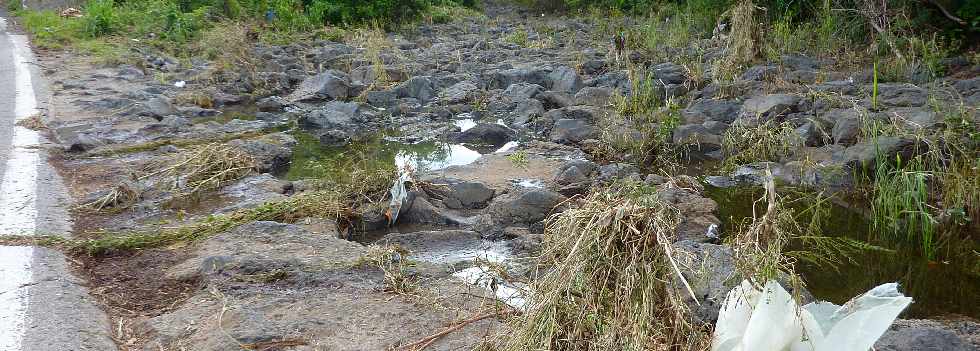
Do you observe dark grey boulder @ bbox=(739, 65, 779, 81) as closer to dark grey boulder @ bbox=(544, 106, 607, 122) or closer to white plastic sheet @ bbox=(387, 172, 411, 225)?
dark grey boulder @ bbox=(544, 106, 607, 122)

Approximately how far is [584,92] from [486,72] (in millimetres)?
2603

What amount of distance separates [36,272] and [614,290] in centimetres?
300

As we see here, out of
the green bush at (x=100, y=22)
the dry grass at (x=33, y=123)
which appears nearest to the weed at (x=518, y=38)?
the green bush at (x=100, y=22)

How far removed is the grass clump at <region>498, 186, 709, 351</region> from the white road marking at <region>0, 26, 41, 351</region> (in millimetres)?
2176

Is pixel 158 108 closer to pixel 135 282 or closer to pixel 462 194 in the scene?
pixel 462 194

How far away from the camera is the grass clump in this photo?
2.94 meters

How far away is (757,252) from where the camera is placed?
2.82 metres

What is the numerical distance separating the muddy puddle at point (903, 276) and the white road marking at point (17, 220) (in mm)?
3366

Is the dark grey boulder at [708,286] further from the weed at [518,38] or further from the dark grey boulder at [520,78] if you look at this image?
the weed at [518,38]

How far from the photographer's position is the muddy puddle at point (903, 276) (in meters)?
4.68

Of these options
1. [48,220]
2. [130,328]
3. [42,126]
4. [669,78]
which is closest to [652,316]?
[130,328]

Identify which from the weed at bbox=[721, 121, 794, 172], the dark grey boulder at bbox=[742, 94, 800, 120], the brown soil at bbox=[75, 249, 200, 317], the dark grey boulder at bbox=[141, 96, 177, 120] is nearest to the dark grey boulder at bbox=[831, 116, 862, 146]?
the weed at bbox=[721, 121, 794, 172]

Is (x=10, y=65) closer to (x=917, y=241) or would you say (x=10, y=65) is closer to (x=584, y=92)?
(x=584, y=92)

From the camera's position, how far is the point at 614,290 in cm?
300
